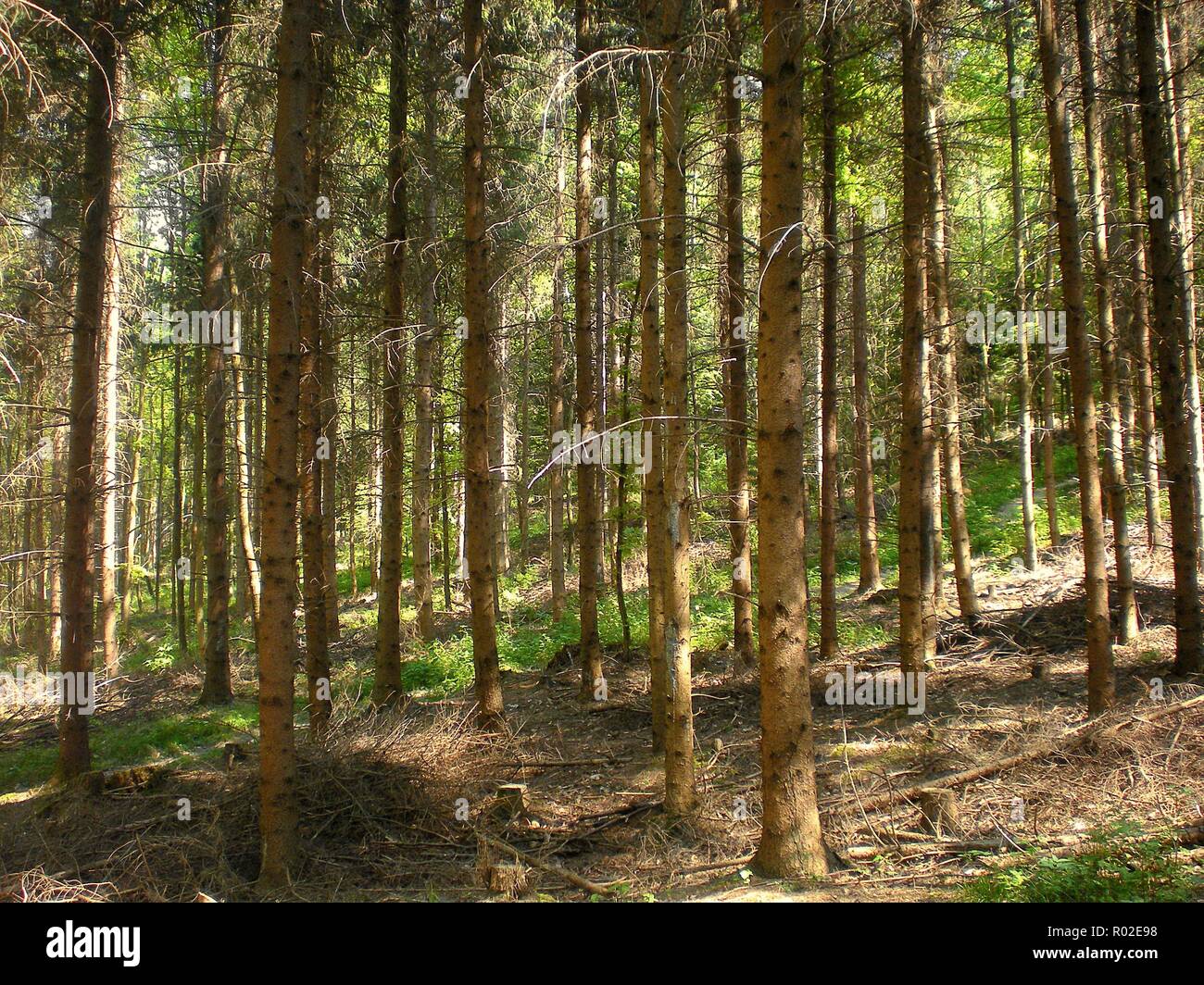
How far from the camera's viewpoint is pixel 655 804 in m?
7.75

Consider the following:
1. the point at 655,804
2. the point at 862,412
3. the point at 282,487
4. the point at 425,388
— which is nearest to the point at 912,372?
the point at 862,412

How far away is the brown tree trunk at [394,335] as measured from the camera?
10977 millimetres

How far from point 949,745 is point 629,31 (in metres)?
11.3

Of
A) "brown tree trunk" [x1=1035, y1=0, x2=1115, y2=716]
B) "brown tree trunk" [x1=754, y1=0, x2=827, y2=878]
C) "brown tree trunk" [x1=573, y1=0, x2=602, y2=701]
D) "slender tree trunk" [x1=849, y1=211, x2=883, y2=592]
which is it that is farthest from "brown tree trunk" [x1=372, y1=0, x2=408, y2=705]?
"brown tree trunk" [x1=1035, y1=0, x2=1115, y2=716]

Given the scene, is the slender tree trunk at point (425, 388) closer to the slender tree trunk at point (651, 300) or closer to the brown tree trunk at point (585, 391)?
the brown tree trunk at point (585, 391)

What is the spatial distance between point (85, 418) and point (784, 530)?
8.84m

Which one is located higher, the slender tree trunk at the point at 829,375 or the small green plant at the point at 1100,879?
the slender tree trunk at the point at 829,375

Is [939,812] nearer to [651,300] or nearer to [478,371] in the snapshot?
[651,300]

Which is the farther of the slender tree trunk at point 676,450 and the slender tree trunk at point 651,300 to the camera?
the slender tree trunk at point 651,300

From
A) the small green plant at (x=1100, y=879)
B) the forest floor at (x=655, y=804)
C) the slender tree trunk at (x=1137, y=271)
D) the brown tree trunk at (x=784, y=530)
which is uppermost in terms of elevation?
the slender tree trunk at (x=1137, y=271)

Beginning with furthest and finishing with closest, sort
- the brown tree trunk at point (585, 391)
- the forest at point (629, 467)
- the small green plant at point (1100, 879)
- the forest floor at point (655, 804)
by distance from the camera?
the brown tree trunk at point (585, 391) < the forest at point (629, 467) < the forest floor at point (655, 804) < the small green plant at point (1100, 879)

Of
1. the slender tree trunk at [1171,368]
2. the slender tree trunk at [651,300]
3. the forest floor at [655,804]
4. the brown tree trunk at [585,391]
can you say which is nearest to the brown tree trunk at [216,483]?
the forest floor at [655,804]

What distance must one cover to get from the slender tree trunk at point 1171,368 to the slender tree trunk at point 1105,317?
0.51m

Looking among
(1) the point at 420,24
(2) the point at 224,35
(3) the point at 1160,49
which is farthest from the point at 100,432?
(3) the point at 1160,49
